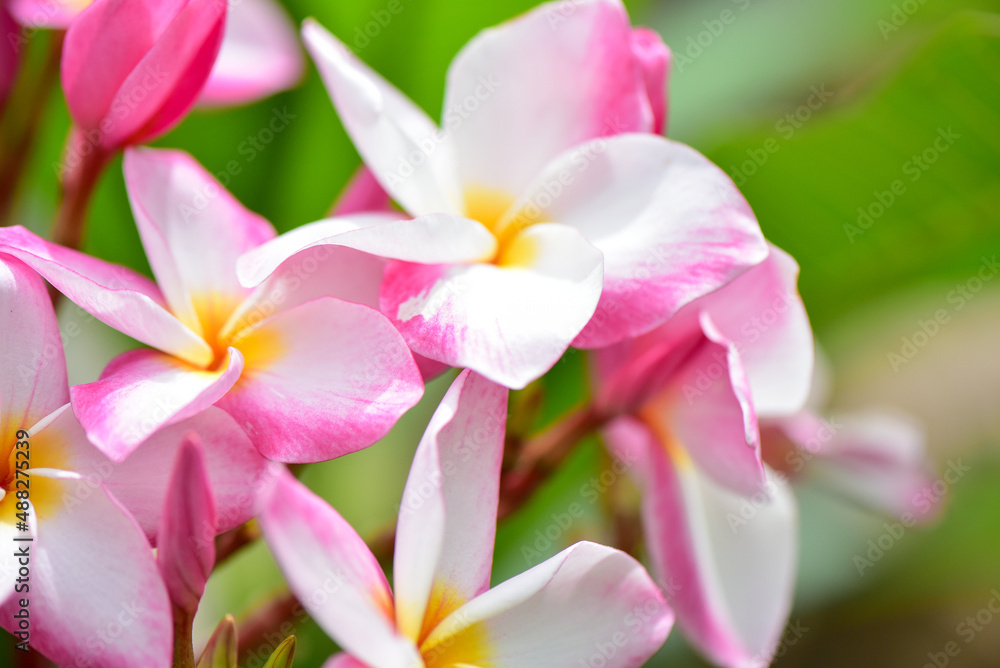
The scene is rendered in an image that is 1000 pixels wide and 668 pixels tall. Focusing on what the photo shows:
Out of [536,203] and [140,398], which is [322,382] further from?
[536,203]

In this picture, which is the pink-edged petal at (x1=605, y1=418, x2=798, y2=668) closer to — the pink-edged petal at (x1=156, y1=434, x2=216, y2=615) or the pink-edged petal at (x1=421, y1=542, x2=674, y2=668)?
the pink-edged petal at (x1=421, y1=542, x2=674, y2=668)

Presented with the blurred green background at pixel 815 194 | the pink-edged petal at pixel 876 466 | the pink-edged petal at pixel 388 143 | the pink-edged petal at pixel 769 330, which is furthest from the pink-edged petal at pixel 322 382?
the pink-edged petal at pixel 876 466

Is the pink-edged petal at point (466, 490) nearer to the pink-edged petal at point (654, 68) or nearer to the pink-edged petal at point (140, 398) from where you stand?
the pink-edged petal at point (140, 398)

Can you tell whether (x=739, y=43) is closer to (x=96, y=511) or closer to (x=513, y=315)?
(x=513, y=315)

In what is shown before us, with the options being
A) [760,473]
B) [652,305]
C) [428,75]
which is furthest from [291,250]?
[428,75]

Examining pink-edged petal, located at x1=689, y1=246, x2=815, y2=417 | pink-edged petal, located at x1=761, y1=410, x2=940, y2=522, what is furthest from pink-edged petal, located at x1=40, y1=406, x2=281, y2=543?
pink-edged petal, located at x1=761, y1=410, x2=940, y2=522

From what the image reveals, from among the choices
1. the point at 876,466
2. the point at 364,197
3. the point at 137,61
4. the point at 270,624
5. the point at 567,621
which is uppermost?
the point at 137,61

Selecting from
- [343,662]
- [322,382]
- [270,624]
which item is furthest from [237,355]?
[270,624]
